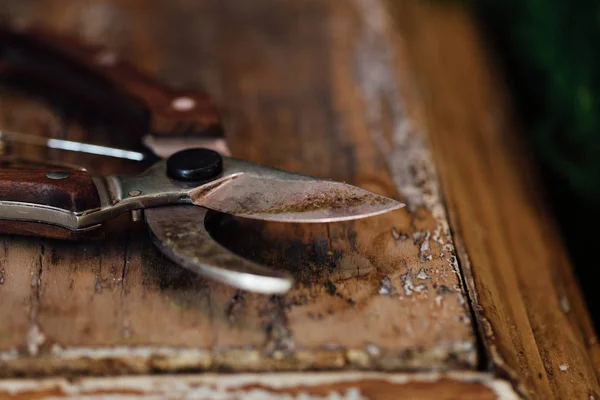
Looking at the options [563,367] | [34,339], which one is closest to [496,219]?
[563,367]

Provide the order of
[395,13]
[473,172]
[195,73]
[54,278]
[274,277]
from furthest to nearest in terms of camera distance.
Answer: [395,13] → [195,73] → [473,172] → [54,278] → [274,277]

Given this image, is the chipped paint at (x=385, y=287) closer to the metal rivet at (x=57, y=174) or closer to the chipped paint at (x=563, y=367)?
the chipped paint at (x=563, y=367)

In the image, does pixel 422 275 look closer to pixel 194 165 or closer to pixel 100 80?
pixel 194 165

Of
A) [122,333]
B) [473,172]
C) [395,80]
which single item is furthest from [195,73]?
[122,333]

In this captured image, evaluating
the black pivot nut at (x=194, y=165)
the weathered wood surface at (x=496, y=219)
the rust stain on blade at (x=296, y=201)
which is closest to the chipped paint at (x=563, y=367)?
the weathered wood surface at (x=496, y=219)

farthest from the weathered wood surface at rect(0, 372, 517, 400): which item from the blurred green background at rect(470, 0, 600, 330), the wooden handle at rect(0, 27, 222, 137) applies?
the blurred green background at rect(470, 0, 600, 330)

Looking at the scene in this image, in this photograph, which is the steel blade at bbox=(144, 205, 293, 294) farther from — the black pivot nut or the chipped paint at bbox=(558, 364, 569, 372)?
the chipped paint at bbox=(558, 364, 569, 372)

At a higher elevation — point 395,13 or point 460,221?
point 395,13

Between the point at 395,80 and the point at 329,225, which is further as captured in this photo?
the point at 395,80

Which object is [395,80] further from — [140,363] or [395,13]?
[140,363]
